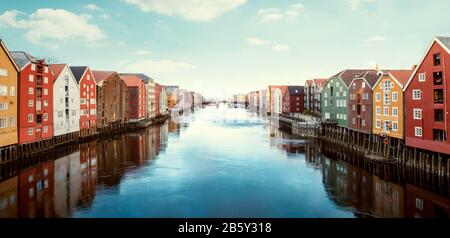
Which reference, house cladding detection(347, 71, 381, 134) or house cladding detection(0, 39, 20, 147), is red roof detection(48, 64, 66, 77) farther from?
house cladding detection(347, 71, 381, 134)

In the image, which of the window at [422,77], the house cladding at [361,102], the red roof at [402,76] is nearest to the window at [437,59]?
the window at [422,77]

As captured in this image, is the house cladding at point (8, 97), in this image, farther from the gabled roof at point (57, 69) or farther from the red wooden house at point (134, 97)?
the red wooden house at point (134, 97)

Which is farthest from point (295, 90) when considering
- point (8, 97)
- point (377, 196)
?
point (8, 97)

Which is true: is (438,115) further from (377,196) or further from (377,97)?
(377,97)

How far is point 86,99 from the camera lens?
63000mm

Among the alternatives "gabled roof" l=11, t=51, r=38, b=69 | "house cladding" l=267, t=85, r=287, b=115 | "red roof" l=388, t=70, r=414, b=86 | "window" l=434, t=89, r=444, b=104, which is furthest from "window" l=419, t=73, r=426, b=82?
"house cladding" l=267, t=85, r=287, b=115

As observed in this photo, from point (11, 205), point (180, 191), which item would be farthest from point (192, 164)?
point (11, 205)

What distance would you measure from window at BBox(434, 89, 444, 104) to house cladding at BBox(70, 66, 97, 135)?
179ft

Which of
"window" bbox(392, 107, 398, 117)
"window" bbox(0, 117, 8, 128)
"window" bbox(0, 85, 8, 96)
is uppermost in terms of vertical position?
"window" bbox(0, 85, 8, 96)

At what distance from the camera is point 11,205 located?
2238cm

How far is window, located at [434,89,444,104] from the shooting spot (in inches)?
1238

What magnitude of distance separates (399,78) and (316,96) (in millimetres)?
53026

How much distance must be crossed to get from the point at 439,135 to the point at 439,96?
3.94m

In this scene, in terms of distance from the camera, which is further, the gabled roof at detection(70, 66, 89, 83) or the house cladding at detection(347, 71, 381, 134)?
the gabled roof at detection(70, 66, 89, 83)
